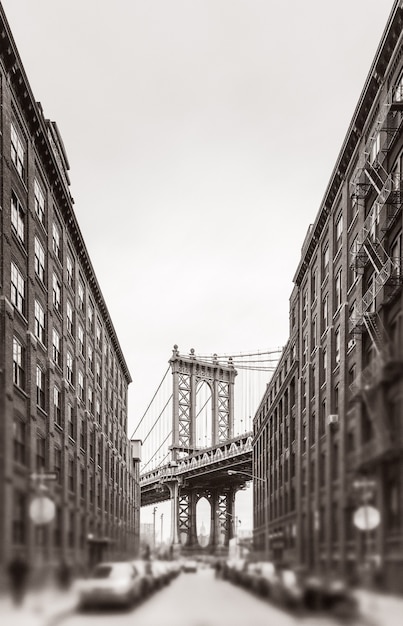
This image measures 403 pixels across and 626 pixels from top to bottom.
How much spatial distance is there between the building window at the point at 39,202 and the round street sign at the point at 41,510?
35.1m

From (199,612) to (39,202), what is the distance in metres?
37.4

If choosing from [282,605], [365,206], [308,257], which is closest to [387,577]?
[282,605]

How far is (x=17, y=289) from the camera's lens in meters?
38.7

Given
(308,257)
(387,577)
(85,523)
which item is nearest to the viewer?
(387,577)

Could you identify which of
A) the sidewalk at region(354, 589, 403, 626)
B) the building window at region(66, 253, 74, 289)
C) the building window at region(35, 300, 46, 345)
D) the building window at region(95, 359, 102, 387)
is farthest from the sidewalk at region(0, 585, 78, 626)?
the building window at region(66, 253, 74, 289)

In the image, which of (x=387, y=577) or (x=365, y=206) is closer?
(x=387, y=577)

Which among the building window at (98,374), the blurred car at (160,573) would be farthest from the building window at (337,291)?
the blurred car at (160,573)

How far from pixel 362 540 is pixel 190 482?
13.4 metres

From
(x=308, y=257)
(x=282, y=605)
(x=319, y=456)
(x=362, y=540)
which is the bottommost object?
(x=282, y=605)

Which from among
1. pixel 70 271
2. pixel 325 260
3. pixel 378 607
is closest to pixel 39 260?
pixel 70 271

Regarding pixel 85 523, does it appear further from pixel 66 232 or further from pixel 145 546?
pixel 66 232

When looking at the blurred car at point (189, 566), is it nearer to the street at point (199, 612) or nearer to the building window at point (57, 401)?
the street at point (199, 612)

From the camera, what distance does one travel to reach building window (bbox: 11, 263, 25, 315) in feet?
124

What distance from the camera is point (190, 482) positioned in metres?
22.2
